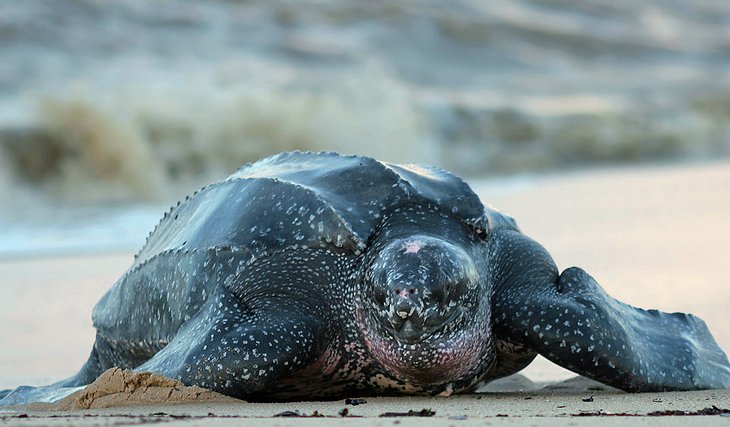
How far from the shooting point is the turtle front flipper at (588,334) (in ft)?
12.0

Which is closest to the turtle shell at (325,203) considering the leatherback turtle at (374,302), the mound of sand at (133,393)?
the leatherback turtle at (374,302)

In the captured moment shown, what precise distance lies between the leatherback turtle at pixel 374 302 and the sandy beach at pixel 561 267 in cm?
12

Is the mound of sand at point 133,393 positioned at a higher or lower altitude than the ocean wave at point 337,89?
lower

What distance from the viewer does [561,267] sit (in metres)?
6.77

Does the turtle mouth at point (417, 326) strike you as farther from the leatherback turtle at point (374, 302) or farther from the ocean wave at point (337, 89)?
the ocean wave at point (337, 89)

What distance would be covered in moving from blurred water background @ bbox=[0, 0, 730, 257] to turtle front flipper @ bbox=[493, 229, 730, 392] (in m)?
5.22

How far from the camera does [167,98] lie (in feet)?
55.8

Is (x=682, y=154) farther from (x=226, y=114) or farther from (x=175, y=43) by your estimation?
(x=175, y=43)

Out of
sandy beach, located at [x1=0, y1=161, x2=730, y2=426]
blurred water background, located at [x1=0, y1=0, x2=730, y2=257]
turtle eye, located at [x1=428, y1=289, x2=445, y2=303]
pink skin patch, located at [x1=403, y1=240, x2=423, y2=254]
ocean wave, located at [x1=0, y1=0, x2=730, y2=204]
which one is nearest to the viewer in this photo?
sandy beach, located at [x1=0, y1=161, x2=730, y2=426]

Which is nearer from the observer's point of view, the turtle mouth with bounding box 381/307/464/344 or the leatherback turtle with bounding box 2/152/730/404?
the turtle mouth with bounding box 381/307/464/344

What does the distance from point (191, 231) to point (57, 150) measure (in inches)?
436

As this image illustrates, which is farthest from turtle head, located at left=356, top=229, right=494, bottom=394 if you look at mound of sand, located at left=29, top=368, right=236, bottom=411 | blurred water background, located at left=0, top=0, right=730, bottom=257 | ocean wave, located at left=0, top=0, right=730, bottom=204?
ocean wave, located at left=0, top=0, right=730, bottom=204

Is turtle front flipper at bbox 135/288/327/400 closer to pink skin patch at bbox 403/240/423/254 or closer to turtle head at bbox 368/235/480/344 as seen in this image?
turtle head at bbox 368/235/480/344

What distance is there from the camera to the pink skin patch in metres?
3.34
